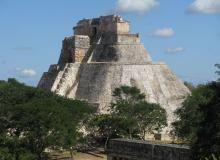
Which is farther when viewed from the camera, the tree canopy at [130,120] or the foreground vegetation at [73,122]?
the tree canopy at [130,120]

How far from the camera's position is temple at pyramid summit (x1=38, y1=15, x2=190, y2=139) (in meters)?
71.8

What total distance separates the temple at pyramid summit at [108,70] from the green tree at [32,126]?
24.4m

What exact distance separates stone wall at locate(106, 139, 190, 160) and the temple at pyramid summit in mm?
41626

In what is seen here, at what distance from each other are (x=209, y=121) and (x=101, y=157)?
86.2 feet

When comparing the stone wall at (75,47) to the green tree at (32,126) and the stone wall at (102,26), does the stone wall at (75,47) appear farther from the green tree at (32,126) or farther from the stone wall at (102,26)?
the green tree at (32,126)

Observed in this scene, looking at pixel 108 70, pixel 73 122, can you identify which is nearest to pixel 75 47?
pixel 108 70

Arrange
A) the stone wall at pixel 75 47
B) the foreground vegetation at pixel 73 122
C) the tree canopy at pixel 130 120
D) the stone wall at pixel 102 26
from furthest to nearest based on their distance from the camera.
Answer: the stone wall at pixel 102 26, the stone wall at pixel 75 47, the tree canopy at pixel 130 120, the foreground vegetation at pixel 73 122

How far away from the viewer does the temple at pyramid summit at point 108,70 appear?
7175 cm

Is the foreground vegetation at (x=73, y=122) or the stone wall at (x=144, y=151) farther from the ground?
the foreground vegetation at (x=73, y=122)

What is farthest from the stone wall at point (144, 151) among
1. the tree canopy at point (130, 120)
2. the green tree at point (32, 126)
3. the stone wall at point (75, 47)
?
the stone wall at point (75, 47)

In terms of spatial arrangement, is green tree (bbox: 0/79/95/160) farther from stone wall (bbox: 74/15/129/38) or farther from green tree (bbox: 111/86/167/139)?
stone wall (bbox: 74/15/129/38)

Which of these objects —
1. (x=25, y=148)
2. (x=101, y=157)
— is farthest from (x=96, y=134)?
(x=25, y=148)

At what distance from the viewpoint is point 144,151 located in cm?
2484

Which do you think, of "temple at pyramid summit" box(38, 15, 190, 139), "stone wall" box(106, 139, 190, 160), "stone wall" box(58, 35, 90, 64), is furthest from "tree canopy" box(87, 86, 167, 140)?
"stone wall" box(106, 139, 190, 160)
